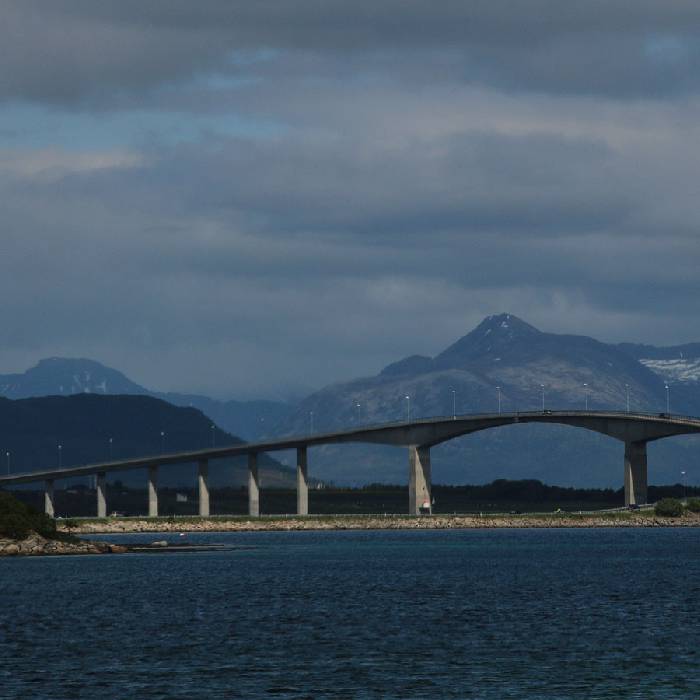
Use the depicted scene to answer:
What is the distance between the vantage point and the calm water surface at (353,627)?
55.5 metres

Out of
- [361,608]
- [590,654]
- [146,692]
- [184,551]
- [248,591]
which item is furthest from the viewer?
[184,551]

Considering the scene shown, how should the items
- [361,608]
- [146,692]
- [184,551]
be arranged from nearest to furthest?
[146,692] → [361,608] → [184,551]

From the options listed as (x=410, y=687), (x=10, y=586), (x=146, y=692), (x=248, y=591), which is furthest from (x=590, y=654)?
(x=10, y=586)

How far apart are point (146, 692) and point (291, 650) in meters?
12.0

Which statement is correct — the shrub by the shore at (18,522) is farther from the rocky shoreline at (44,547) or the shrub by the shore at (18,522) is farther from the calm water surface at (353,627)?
the calm water surface at (353,627)

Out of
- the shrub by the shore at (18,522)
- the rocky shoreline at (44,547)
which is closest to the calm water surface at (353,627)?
the rocky shoreline at (44,547)

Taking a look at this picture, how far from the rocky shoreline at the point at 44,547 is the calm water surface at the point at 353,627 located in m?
9.53

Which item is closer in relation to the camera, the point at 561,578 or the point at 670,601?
the point at 670,601

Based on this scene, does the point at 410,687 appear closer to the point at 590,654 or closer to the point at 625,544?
the point at 590,654

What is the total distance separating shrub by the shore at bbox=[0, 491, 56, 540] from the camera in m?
144

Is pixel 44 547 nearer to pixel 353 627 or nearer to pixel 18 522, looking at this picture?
pixel 18 522

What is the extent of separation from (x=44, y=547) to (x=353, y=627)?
76.4 metres

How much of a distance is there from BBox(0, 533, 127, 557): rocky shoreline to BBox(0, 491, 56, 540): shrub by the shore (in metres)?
0.66

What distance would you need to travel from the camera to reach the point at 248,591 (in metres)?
97.1
